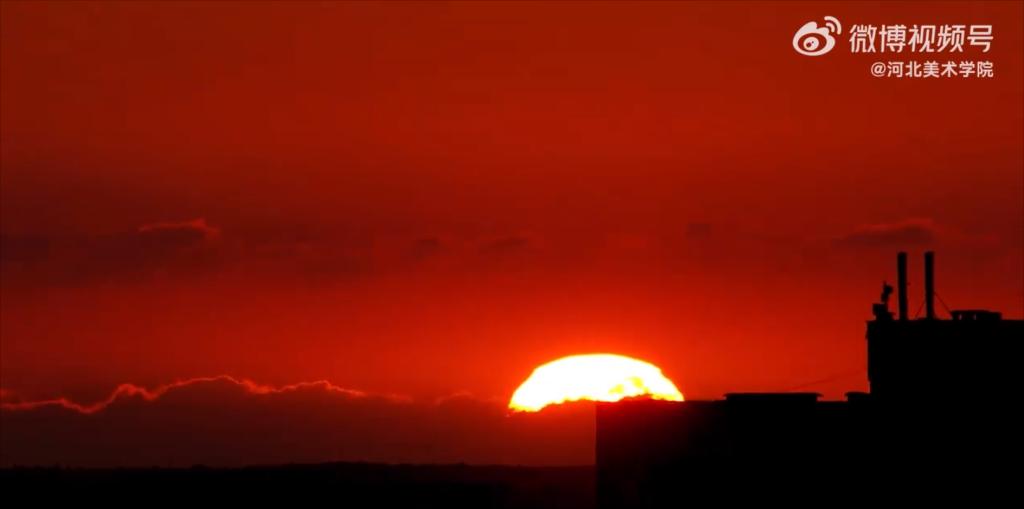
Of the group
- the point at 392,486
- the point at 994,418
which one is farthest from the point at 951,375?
the point at 392,486

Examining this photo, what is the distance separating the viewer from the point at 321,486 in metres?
92.1

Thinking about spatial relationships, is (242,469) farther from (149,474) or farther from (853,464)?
(853,464)

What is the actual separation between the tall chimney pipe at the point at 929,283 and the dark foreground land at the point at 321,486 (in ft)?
89.4

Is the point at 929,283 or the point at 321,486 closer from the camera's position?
the point at 929,283

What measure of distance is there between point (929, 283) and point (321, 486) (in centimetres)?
4271

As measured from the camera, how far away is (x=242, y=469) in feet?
349

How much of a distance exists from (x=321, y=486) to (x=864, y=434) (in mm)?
43180

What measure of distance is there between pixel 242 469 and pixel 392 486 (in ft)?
62.1

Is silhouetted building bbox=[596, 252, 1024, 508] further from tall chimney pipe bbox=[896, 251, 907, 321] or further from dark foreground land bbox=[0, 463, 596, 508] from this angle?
dark foreground land bbox=[0, 463, 596, 508]

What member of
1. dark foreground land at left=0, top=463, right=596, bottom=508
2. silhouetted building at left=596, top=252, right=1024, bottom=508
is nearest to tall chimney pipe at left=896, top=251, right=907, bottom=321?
silhouetted building at left=596, top=252, right=1024, bottom=508

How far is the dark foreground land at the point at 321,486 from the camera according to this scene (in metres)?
84.9

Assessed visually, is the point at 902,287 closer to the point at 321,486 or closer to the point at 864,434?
the point at 864,434

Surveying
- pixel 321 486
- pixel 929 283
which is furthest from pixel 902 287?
pixel 321 486

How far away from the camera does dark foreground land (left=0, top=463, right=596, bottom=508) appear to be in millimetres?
84875
